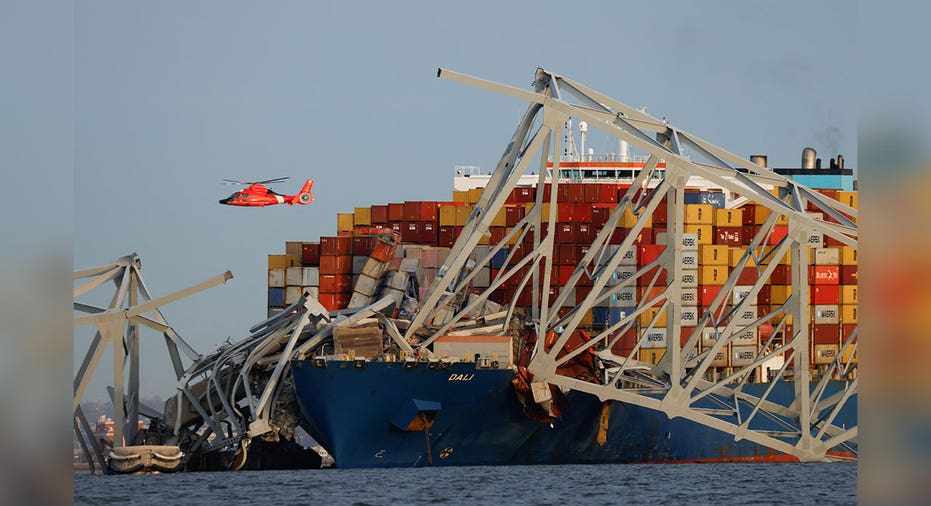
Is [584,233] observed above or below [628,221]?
below

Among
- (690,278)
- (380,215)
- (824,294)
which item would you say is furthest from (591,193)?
(824,294)

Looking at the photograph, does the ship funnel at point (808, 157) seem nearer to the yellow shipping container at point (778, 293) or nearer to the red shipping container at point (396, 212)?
the yellow shipping container at point (778, 293)

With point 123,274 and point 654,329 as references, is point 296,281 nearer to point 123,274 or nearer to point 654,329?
point 123,274

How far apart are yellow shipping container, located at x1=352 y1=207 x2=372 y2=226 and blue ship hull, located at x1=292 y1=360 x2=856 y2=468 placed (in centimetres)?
1643

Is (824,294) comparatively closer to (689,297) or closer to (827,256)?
(827,256)

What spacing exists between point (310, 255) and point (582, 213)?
11891 millimetres

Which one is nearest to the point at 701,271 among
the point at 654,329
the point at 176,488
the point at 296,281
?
the point at 654,329

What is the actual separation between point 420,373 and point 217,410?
30.3 feet

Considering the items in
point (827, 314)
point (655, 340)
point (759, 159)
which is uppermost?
point (759, 159)

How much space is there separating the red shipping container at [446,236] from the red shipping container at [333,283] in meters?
5.85

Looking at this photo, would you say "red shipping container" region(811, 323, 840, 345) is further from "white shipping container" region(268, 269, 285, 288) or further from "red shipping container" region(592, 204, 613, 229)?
"white shipping container" region(268, 269, 285, 288)

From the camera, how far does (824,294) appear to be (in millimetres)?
57500

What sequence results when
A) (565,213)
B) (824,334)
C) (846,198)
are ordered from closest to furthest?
(565,213)
(824,334)
(846,198)
